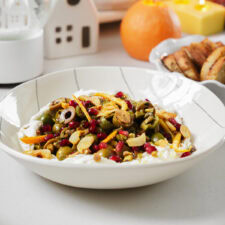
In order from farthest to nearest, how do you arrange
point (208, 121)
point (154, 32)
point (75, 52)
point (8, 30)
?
point (75, 52) → point (154, 32) → point (8, 30) → point (208, 121)

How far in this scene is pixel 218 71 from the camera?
1210 mm

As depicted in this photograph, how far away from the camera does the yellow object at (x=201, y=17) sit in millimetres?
1868

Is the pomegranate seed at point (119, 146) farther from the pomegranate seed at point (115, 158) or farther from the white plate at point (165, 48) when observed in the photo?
the white plate at point (165, 48)

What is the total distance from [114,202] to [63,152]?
5.7 inches

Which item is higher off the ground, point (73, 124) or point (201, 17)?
point (73, 124)

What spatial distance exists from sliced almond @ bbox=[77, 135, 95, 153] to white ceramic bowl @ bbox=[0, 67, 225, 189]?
0.09 meters

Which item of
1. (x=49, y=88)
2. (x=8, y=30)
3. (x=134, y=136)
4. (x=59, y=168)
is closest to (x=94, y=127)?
(x=134, y=136)

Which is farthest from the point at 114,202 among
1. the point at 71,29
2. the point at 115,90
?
the point at 71,29

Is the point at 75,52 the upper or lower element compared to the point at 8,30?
lower

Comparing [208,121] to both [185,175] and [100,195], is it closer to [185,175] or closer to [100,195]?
[185,175]

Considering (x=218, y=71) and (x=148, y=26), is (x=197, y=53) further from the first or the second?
(x=148, y=26)

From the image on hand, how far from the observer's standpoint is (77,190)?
33.6 inches

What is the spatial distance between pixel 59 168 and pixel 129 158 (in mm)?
162

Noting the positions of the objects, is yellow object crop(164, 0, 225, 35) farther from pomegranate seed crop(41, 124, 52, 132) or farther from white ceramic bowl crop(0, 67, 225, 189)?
pomegranate seed crop(41, 124, 52, 132)
